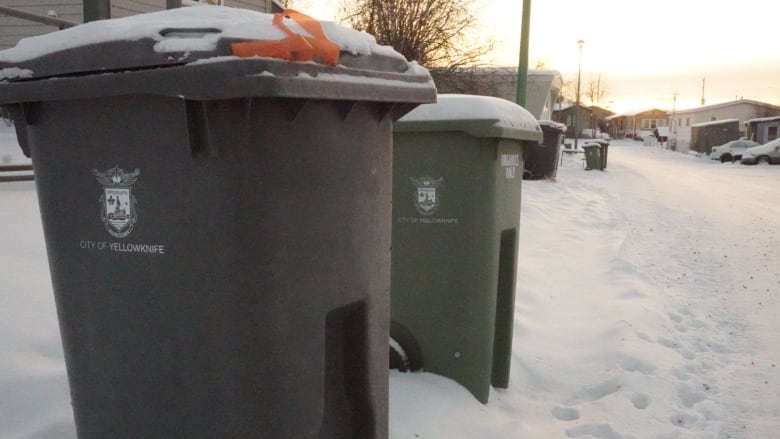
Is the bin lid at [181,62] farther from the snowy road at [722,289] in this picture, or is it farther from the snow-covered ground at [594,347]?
the snowy road at [722,289]

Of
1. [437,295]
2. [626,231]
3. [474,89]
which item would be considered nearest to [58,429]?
[437,295]

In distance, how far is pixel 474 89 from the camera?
21.1 metres

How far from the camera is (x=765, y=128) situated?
47.6 metres

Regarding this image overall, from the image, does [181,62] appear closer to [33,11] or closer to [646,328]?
[646,328]

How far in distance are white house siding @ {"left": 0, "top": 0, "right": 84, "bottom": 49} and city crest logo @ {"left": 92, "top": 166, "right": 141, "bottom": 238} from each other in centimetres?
1126

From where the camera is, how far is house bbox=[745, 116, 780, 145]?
153 feet

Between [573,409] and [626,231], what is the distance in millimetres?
6796

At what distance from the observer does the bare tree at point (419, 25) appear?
19969mm

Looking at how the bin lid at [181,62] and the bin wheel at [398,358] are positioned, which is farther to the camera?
the bin wheel at [398,358]

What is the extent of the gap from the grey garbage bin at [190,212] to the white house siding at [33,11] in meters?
11.2

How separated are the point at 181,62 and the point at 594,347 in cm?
394

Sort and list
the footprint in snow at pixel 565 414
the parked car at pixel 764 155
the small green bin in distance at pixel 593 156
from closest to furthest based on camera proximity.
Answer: the footprint in snow at pixel 565 414, the small green bin in distance at pixel 593 156, the parked car at pixel 764 155

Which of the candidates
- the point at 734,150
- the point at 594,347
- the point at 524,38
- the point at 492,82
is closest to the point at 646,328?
the point at 594,347

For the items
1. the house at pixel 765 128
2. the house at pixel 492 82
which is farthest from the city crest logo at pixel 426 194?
the house at pixel 765 128
